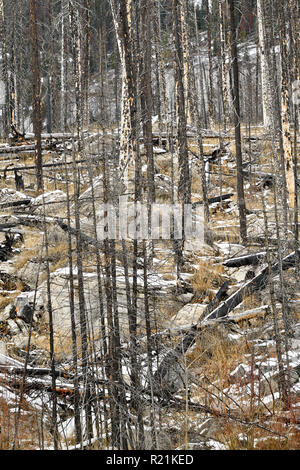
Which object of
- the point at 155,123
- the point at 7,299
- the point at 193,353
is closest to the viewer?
the point at 193,353

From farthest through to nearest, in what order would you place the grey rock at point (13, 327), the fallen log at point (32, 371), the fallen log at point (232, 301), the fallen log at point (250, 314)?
the grey rock at point (13, 327), the fallen log at point (250, 314), the fallen log at point (232, 301), the fallen log at point (32, 371)

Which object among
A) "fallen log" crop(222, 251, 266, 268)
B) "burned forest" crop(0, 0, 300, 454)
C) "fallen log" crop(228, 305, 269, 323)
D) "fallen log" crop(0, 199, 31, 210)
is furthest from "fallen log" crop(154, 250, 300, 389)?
"fallen log" crop(0, 199, 31, 210)

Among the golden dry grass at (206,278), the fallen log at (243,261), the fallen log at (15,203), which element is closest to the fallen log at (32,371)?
the golden dry grass at (206,278)

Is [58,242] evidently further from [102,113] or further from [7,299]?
[102,113]

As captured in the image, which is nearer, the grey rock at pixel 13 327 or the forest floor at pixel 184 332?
the forest floor at pixel 184 332

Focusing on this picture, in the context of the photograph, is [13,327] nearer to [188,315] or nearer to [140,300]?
[140,300]

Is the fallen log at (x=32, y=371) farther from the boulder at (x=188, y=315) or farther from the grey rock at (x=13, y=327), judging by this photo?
the boulder at (x=188, y=315)

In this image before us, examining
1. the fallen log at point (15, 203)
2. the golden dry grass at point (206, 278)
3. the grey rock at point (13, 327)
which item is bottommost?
the grey rock at point (13, 327)

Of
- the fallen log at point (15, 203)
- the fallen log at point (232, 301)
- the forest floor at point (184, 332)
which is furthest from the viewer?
the fallen log at point (15, 203)

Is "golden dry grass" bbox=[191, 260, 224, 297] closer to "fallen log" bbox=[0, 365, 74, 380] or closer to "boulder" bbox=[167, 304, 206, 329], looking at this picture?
"boulder" bbox=[167, 304, 206, 329]

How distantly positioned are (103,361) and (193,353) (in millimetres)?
2058

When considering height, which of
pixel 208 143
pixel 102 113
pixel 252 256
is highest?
pixel 208 143

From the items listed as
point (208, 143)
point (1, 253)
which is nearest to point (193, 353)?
point (1, 253)
